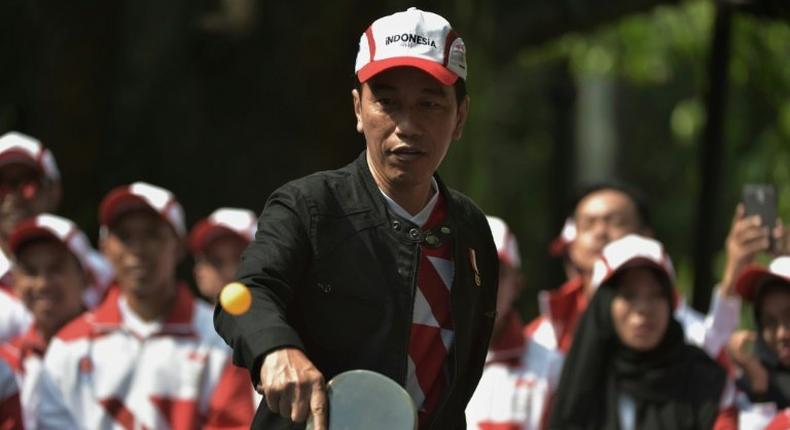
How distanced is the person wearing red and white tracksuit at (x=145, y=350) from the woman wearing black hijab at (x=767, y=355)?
205 centimetres

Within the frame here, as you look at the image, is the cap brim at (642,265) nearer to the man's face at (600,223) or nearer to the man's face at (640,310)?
the man's face at (640,310)

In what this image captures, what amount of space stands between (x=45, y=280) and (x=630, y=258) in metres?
2.62

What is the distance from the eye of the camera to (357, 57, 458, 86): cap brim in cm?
479

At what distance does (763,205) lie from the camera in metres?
8.45

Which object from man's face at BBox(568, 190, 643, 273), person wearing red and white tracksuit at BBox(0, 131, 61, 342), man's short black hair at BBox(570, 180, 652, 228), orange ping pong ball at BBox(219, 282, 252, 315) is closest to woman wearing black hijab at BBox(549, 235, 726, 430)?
man's face at BBox(568, 190, 643, 273)

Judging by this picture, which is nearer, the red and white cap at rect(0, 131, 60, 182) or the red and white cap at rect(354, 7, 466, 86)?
the red and white cap at rect(354, 7, 466, 86)

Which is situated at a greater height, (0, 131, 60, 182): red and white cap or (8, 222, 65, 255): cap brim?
(0, 131, 60, 182): red and white cap

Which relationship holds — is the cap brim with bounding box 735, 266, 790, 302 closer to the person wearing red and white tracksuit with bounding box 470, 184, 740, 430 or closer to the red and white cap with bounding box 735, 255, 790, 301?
the red and white cap with bounding box 735, 255, 790, 301

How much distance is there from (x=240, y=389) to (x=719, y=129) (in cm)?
374

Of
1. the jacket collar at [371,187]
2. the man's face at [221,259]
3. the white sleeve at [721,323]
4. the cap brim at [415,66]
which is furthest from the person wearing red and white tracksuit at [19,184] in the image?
the cap brim at [415,66]

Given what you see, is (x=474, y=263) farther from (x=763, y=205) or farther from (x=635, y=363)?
(x=763, y=205)

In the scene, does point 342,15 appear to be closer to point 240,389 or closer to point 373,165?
point 240,389

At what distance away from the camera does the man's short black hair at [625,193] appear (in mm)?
9359

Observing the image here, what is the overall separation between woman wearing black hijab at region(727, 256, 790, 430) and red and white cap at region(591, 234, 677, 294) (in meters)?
0.38
